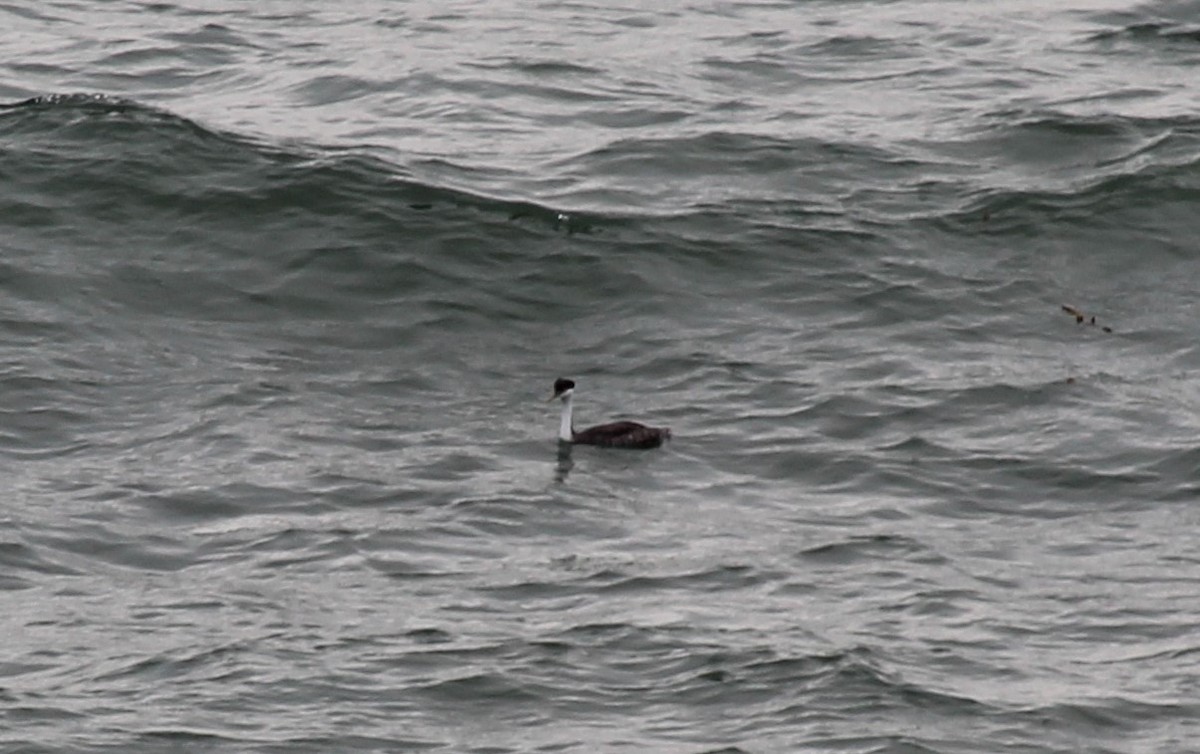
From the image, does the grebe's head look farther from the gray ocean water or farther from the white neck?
the gray ocean water

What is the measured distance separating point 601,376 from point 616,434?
1.62 meters

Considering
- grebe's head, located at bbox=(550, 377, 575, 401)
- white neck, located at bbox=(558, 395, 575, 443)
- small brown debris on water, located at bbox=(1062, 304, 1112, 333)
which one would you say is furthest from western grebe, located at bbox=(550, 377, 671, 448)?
small brown debris on water, located at bbox=(1062, 304, 1112, 333)

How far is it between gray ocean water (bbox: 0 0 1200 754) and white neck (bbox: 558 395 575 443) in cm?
15

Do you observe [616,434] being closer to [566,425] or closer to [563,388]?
[566,425]

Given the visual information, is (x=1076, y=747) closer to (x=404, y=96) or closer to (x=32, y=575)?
(x=32, y=575)

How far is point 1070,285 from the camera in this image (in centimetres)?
1900

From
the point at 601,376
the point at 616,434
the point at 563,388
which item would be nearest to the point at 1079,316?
the point at 601,376

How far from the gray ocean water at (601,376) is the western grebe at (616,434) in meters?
0.18

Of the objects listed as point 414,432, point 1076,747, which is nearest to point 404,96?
point 414,432

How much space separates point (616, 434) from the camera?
52.7 ft

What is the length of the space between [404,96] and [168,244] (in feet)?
14.2

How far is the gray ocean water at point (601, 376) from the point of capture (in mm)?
12320

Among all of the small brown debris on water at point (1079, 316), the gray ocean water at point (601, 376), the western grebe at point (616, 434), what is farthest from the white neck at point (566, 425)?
the small brown debris on water at point (1079, 316)

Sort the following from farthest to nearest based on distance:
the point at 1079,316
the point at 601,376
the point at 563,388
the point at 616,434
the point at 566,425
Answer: the point at 1079,316, the point at 601,376, the point at 563,388, the point at 566,425, the point at 616,434
